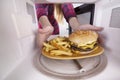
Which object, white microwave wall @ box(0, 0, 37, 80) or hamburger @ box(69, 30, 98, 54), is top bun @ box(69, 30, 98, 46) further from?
white microwave wall @ box(0, 0, 37, 80)

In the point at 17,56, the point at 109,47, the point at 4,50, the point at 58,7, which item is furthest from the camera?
the point at 58,7

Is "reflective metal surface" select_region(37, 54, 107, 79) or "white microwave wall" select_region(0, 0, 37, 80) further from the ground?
"white microwave wall" select_region(0, 0, 37, 80)

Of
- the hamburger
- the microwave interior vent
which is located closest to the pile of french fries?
the hamburger

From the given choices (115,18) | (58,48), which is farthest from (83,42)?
(115,18)

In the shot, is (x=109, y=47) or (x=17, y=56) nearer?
(x=17, y=56)

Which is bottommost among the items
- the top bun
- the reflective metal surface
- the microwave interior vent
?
the reflective metal surface

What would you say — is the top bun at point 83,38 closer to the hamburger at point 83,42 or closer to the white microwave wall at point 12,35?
the hamburger at point 83,42

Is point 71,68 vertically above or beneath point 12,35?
beneath

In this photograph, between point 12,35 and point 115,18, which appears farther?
point 115,18

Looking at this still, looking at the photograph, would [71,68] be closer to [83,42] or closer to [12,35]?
[83,42]

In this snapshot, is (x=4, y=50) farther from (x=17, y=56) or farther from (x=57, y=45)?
(x=57, y=45)

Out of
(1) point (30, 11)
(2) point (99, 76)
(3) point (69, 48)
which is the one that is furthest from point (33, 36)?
(2) point (99, 76)
